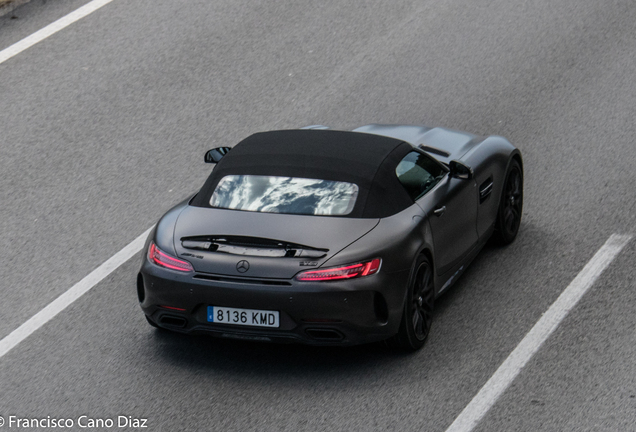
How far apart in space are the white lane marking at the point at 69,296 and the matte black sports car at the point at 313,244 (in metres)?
1.14

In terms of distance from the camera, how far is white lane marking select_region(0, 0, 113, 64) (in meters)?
12.6

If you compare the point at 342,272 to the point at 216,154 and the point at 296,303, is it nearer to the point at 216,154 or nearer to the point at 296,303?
the point at 296,303

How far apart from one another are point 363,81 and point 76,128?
3.72 metres

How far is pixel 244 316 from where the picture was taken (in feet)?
20.2

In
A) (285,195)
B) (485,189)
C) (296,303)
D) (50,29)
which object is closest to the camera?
(296,303)

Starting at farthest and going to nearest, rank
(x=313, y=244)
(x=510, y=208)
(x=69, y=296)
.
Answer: (x=510, y=208) → (x=69, y=296) → (x=313, y=244)

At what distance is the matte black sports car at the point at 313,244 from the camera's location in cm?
611

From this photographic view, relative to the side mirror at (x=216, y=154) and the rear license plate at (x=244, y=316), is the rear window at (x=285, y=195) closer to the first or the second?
the rear license plate at (x=244, y=316)

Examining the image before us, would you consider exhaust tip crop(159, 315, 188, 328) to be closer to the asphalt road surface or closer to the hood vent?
the asphalt road surface

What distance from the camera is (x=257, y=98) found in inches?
456

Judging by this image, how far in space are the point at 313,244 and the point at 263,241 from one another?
0.34 m

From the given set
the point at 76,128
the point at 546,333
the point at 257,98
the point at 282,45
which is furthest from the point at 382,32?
the point at 546,333

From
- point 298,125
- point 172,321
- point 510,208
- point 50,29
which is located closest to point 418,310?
point 172,321

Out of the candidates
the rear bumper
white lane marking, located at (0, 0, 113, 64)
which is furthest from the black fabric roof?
white lane marking, located at (0, 0, 113, 64)
